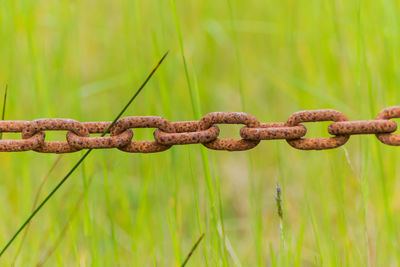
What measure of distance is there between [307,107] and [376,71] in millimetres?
363

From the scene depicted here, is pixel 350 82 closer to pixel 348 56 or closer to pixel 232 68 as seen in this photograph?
pixel 348 56

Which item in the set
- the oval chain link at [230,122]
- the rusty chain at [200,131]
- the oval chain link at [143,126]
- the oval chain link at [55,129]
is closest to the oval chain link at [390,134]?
the rusty chain at [200,131]

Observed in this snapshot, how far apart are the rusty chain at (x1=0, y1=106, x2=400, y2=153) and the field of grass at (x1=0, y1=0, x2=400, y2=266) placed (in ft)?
0.84

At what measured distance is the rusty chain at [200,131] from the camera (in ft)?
3.11

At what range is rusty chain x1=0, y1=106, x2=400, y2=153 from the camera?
0.95m

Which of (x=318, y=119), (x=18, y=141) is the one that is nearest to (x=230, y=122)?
(x=318, y=119)

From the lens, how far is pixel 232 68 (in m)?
2.70

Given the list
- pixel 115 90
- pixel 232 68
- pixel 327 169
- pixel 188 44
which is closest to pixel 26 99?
pixel 115 90

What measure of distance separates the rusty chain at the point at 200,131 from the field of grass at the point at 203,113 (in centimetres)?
26

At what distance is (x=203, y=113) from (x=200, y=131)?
145cm

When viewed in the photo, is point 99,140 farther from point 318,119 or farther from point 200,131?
point 318,119

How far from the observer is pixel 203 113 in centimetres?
241

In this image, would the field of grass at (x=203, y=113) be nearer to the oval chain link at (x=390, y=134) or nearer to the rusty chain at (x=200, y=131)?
the rusty chain at (x=200, y=131)

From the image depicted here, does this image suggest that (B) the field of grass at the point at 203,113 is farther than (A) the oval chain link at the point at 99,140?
Yes
